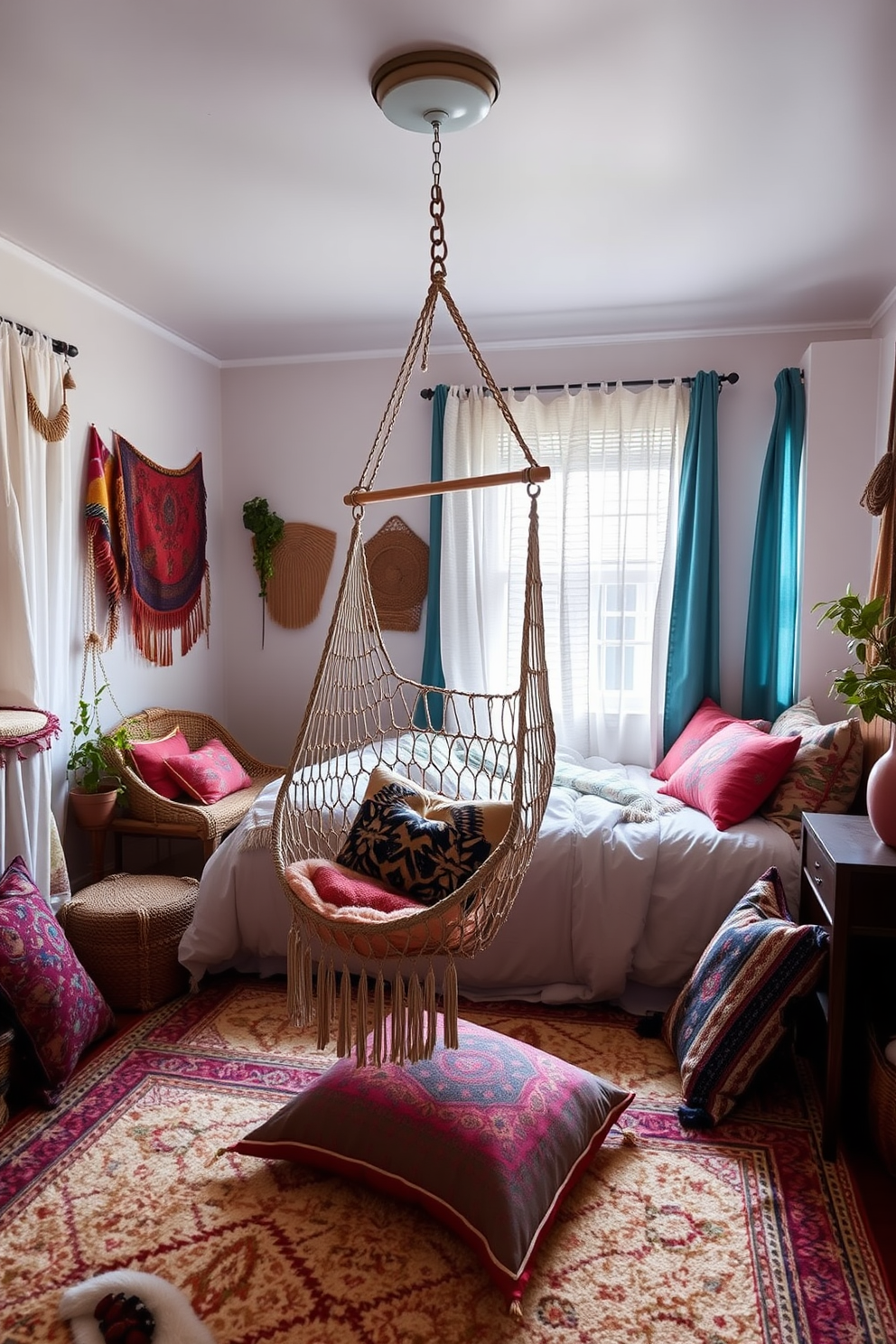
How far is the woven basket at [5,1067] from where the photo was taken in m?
2.29

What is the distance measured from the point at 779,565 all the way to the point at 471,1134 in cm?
286

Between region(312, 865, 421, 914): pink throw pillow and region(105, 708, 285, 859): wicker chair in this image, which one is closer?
region(312, 865, 421, 914): pink throw pillow

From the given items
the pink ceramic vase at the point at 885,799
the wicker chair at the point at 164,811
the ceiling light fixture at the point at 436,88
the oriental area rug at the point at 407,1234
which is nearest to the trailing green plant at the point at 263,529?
the wicker chair at the point at 164,811

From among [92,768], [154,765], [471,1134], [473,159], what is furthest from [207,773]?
[473,159]

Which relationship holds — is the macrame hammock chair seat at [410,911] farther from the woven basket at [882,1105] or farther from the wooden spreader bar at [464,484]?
the woven basket at [882,1105]

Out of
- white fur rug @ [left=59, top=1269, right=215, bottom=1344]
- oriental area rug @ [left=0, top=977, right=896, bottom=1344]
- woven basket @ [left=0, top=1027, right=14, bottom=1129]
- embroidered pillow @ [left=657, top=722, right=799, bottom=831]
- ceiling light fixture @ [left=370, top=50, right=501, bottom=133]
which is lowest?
oriental area rug @ [left=0, top=977, right=896, bottom=1344]

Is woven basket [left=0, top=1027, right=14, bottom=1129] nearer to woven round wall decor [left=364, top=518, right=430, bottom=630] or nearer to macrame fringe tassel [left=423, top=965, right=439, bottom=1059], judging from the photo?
macrame fringe tassel [left=423, top=965, right=439, bottom=1059]

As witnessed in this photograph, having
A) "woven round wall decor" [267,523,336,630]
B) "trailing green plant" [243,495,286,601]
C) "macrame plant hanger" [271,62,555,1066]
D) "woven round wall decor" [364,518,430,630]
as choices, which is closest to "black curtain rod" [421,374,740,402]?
"woven round wall decor" [364,518,430,630]

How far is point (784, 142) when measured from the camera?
243 cm

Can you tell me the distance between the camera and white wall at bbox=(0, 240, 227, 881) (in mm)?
3342

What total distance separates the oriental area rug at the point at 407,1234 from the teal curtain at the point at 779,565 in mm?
1882

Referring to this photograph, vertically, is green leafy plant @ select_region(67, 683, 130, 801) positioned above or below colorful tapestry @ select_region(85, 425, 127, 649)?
below

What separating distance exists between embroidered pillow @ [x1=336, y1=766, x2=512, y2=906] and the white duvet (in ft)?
1.49

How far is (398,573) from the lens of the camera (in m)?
4.55
